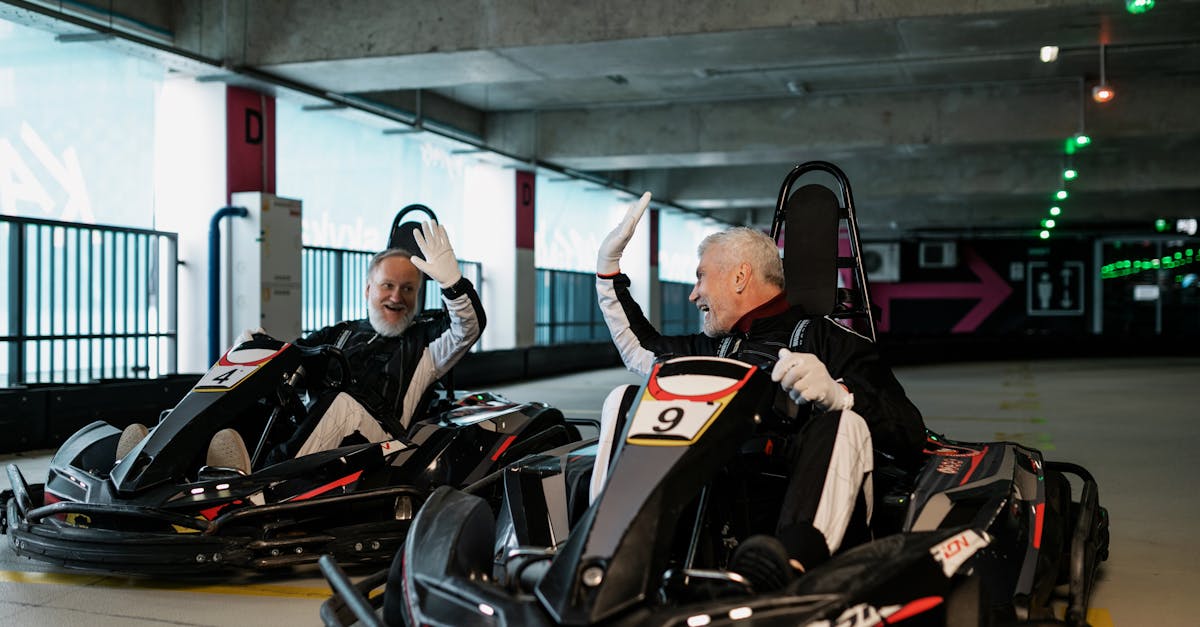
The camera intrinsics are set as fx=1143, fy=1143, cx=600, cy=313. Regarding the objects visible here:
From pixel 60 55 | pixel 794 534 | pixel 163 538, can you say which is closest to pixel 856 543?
pixel 794 534

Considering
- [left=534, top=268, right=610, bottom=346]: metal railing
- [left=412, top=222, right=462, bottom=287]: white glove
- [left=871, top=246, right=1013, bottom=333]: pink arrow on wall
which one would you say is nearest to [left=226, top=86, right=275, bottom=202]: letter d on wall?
[left=412, top=222, right=462, bottom=287]: white glove

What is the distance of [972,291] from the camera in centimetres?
2517

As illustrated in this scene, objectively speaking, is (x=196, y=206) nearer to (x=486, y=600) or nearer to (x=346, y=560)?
(x=346, y=560)

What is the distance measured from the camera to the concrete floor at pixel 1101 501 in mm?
2922

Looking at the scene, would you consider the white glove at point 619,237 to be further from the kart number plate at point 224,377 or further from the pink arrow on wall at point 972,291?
the pink arrow on wall at point 972,291

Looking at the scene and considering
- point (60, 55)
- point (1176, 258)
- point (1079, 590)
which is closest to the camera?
point (1079, 590)

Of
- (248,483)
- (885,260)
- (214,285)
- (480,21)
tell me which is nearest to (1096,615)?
(248,483)

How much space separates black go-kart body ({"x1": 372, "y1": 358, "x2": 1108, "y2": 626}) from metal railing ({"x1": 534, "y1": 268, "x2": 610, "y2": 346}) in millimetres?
11853

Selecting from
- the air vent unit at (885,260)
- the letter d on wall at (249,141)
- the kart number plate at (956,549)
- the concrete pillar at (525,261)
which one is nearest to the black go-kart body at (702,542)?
the kart number plate at (956,549)

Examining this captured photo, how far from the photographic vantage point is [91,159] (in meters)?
7.43

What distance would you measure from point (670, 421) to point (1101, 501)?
122 inches

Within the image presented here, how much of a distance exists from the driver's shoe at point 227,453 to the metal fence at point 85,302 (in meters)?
3.88

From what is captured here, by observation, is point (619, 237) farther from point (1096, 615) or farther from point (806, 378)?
point (1096, 615)

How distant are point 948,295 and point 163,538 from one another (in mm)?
24005
